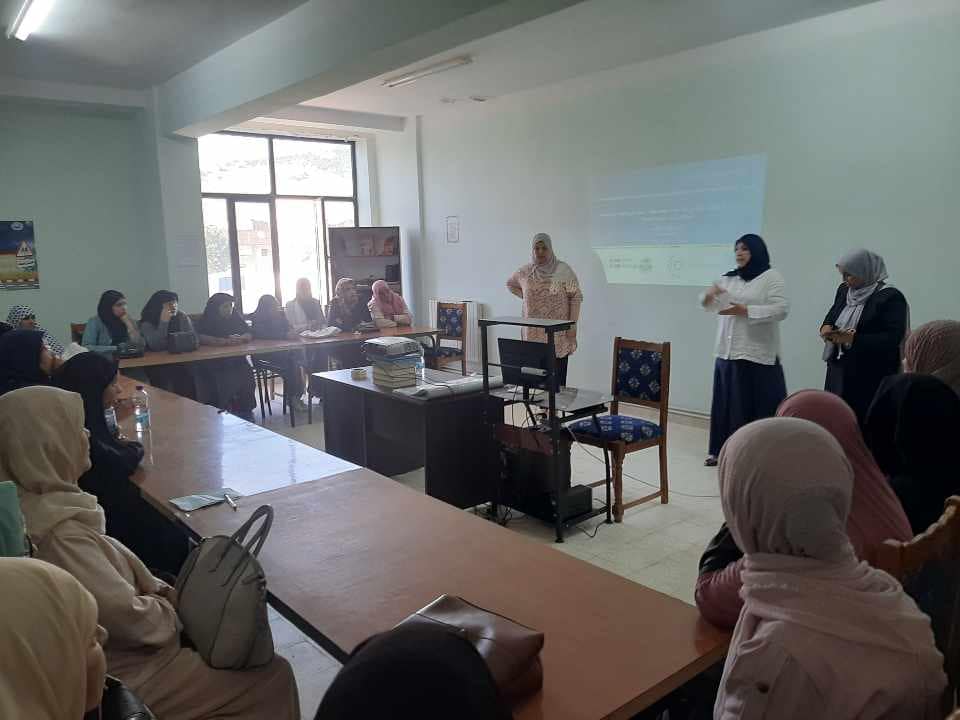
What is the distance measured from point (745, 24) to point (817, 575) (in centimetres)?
463

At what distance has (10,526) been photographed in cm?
132

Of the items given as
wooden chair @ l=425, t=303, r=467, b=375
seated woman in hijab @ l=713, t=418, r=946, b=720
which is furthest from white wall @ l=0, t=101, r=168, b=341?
seated woman in hijab @ l=713, t=418, r=946, b=720

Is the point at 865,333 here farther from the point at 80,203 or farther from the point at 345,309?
the point at 80,203

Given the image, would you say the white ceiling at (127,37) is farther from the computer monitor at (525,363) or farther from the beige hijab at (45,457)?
the beige hijab at (45,457)

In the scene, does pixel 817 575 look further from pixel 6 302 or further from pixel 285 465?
pixel 6 302

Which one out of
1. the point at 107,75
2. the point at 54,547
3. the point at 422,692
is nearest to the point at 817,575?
the point at 422,692

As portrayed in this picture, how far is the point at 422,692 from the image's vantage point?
0.72 metres

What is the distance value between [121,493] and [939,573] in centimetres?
237

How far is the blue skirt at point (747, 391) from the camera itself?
165 inches

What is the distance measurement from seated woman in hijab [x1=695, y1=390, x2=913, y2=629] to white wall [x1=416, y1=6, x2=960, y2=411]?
3.39 meters

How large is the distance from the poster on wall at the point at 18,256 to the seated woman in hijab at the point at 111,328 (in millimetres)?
1922

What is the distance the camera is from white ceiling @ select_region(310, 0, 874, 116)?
4.30 meters

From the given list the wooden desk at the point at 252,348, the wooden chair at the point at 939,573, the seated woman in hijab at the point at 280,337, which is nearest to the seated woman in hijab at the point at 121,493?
the wooden chair at the point at 939,573

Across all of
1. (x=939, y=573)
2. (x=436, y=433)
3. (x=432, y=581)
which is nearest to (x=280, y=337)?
(x=436, y=433)
